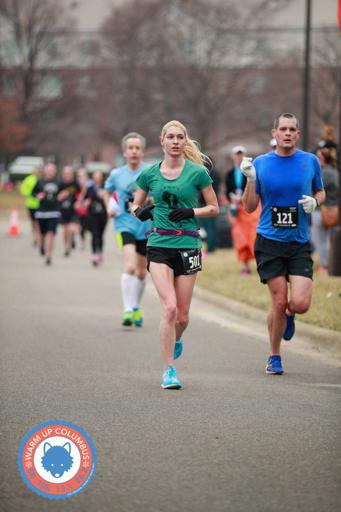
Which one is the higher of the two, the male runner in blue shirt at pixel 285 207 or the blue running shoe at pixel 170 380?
the male runner in blue shirt at pixel 285 207

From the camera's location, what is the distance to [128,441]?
695 centimetres

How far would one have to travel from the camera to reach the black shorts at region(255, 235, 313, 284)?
933cm

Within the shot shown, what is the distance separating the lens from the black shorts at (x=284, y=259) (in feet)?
30.6

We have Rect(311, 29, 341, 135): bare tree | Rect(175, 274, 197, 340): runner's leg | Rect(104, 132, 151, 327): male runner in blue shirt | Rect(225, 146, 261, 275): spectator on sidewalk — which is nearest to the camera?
Rect(175, 274, 197, 340): runner's leg

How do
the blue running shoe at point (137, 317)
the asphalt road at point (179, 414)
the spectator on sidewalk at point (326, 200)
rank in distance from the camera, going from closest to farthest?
the asphalt road at point (179, 414) < the blue running shoe at point (137, 317) < the spectator on sidewalk at point (326, 200)

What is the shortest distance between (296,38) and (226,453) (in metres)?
48.0

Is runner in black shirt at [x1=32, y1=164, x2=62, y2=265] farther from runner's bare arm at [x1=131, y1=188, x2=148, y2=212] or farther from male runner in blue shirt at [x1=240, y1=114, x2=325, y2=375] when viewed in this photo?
male runner in blue shirt at [x1=240, y1=114, x2=325, y2=375]

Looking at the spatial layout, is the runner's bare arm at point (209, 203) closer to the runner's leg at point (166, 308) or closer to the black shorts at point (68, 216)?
the runner's leg at point (166, 308)

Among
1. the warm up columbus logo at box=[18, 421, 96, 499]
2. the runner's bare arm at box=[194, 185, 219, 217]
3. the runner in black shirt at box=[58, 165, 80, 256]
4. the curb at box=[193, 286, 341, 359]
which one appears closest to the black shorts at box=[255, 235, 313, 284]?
the runner's bare arm at box=[194, 185, 219, 217]

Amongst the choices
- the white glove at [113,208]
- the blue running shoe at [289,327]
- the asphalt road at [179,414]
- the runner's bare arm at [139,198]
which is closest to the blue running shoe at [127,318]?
the asphalt road at [179,414]

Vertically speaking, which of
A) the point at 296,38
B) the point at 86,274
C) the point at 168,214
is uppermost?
the point at 296,38

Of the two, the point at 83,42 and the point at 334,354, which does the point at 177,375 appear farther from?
the point at 83,42

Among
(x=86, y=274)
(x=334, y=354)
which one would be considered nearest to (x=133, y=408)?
(x=334, y=354)

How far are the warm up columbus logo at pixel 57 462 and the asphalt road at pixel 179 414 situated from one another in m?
0.06
